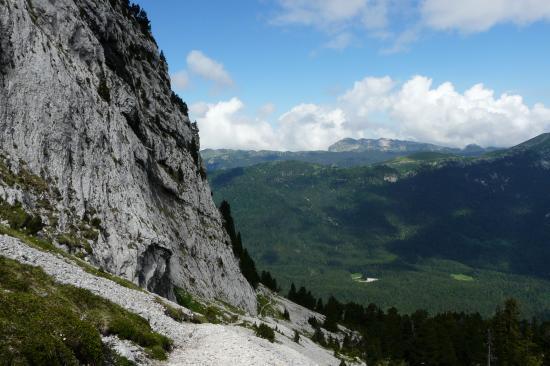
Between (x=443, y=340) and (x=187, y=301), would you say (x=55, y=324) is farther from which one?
(x=443, y=340)

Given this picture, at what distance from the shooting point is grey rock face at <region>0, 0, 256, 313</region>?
161 ft

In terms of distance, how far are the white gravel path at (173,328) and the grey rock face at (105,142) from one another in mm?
13486

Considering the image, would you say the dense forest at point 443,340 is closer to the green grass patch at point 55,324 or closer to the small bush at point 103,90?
the small bush at point 103,90

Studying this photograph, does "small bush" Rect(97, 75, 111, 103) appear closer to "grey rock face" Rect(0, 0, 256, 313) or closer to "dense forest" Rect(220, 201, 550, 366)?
"grey rock face" Rect(0, 0, 256, 313)

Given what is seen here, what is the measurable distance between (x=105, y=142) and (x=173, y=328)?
37.6 meters

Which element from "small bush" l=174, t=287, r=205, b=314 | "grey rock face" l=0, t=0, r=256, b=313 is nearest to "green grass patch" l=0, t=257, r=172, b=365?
"grey rock face" l=0, t=0, r=256, b=313

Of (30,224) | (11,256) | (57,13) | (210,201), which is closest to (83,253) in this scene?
(30,224)

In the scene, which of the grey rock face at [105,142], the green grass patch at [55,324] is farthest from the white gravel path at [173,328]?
the grey rock face at [105,142]

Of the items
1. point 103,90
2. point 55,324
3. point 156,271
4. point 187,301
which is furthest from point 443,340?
point 55,324

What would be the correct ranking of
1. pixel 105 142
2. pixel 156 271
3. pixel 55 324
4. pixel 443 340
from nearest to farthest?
1. pixel 55 324
2. pixel 156 271
3. pixel 105 142
4. pixel 443 340

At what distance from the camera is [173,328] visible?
3075cm

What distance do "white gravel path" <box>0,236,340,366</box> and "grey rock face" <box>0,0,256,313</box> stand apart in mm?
13486

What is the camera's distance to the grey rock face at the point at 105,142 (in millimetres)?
→ 49188

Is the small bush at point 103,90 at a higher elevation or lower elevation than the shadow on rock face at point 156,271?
higher
